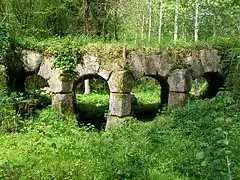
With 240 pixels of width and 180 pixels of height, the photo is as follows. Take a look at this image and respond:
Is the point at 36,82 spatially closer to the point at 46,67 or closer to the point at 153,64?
the point at 46,67

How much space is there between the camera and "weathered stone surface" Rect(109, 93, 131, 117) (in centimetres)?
1264

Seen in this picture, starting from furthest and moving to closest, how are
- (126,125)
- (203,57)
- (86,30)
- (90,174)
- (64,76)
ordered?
(86,30) → (203,57) → (64,76) → (126,125) → (90,174)

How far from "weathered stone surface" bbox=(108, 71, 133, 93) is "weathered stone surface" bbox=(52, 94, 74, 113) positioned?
1.36m

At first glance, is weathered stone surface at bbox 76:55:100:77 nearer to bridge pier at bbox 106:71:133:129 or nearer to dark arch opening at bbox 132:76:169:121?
bridge pier at bbox 106:71:133:129

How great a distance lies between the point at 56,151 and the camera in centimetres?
899

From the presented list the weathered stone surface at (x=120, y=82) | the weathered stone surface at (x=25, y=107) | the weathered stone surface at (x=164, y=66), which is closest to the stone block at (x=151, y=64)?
the weathered stone surface at (x=164, y=66)

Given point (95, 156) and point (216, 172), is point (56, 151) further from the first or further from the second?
point (216, 172)

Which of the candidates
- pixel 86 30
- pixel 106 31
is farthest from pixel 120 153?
pixel 106 31

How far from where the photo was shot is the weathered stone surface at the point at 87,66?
13.1 m

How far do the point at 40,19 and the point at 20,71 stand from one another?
7134 millimetres

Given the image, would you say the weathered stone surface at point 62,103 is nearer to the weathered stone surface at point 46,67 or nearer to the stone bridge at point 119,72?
the stone bridge at point 119,72

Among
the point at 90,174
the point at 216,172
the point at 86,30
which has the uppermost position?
the point at 86,30

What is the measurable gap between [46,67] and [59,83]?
28.7 inches

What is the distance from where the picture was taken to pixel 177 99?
528 inches
